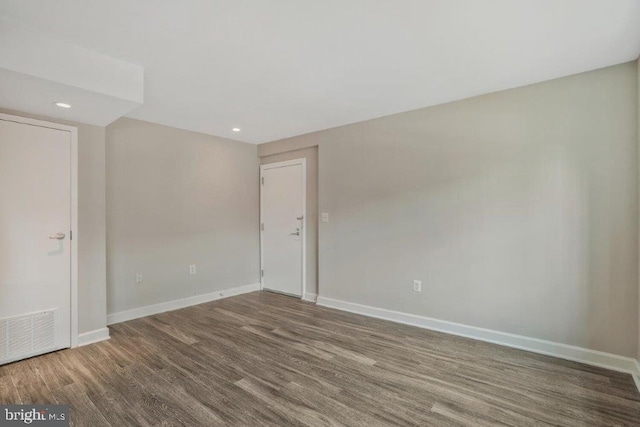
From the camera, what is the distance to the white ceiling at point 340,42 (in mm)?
1768

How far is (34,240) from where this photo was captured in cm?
273

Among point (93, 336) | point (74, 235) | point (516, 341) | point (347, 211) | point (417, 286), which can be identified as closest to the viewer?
point (516, 341)

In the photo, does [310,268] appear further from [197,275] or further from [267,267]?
[197,275]

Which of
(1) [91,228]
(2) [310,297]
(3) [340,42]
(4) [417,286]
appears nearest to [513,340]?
(4) [417,286]

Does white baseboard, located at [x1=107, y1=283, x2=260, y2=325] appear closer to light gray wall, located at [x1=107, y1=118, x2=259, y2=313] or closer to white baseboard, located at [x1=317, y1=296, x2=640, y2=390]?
light gray wall, located at [x1=107, y1=118, x2=259, y2=313]

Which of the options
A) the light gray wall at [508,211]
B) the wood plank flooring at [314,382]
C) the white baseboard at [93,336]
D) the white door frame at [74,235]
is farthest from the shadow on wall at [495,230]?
the white door frame at [74,235]

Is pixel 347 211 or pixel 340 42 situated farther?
pixel 347 211

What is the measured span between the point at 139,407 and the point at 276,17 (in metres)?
2.59

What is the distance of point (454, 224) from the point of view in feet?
10.4

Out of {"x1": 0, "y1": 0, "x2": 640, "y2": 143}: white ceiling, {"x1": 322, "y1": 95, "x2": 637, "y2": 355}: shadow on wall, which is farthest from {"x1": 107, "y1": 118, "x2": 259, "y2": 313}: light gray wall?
{"x1": 322, "y1": 95, "x2": 637, "y2": 355}: shadow on wall

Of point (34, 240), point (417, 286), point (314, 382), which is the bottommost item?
point (314, 382)

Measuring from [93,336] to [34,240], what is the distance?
106cm

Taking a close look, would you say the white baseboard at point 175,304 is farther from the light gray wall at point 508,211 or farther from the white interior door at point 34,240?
the light gray wall at point 508,211

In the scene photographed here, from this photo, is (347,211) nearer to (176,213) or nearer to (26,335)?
(176,213)
